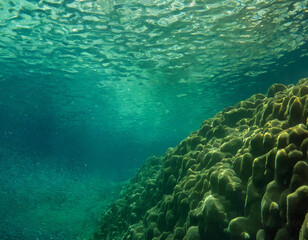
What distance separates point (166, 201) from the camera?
651cm

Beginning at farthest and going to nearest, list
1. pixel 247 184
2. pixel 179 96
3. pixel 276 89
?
pixel 179 96, pixel 276 89, pixel 247 184

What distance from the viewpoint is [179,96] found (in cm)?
3256

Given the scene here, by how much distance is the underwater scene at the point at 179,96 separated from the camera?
375cm

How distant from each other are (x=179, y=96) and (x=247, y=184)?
94.7 ft

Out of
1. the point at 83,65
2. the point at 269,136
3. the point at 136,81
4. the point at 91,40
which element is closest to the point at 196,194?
the point at 269,136

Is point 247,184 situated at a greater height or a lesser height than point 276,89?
→ lesser

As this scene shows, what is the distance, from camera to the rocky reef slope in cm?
293

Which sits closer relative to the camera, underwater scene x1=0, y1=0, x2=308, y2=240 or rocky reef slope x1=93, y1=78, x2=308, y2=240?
rocky reef slope x1=93, y1=78, x2=308, y2=240

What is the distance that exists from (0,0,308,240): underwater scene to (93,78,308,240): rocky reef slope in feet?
0.07

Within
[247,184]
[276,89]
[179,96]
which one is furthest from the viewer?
[179,96]

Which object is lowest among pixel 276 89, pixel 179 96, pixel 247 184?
pixel 179 96

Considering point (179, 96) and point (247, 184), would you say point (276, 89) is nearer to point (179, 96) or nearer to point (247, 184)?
point (247, 184)

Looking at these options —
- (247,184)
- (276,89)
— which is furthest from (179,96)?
(247,184)

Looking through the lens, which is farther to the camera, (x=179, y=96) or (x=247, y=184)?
(x=179, y=96)
